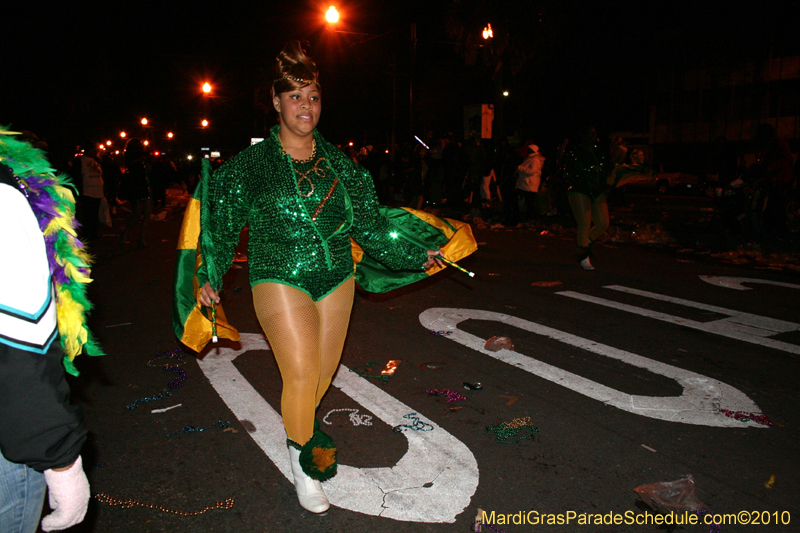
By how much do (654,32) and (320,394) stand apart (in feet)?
79.5

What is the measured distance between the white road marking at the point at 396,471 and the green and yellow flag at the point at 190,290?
855 millimetres

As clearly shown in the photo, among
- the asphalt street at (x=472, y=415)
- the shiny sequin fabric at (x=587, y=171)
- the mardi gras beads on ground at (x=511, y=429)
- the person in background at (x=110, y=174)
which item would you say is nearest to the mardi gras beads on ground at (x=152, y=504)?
the asphalt street at (x=472, y=415)

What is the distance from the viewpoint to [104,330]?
6203 mm

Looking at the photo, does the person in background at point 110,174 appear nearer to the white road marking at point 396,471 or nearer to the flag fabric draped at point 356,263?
the white road marking at point 396,471

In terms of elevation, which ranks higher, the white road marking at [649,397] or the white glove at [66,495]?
the white glove at [66,495]

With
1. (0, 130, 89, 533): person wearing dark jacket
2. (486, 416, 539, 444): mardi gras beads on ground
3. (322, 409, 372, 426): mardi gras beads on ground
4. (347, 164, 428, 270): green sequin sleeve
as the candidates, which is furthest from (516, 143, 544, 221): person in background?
(0, 130, 89, 533): person wearing dark jacket

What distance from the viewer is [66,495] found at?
64.3 inches

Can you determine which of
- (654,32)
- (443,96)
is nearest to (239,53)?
(443,96)

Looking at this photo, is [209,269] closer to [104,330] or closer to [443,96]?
[104,330]

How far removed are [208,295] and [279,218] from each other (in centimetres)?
54

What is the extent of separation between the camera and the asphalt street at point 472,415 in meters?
2.98

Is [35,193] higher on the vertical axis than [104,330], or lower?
higher

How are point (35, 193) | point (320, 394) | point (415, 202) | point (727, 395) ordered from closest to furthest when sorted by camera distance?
point (35, 193), point (320, 394), point (727, 395), point (415, 202)

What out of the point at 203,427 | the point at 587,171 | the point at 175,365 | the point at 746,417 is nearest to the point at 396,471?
the point at 203,427
